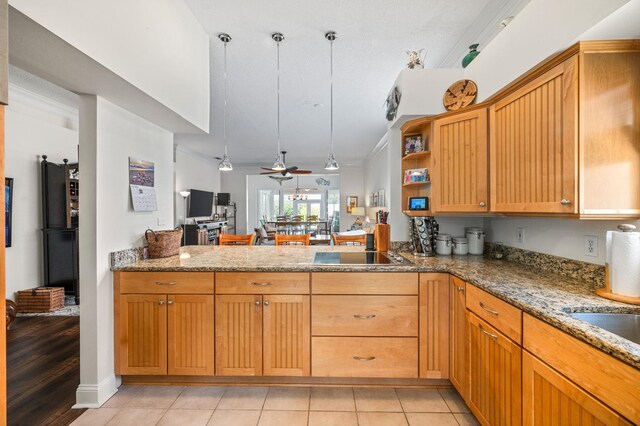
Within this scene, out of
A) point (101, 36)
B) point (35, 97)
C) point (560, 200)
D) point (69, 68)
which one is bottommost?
point (560, 200)

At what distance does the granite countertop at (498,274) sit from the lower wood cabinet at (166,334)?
24cm

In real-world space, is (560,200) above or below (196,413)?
above

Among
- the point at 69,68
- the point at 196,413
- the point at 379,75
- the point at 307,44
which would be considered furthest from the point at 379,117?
the point at 196,413

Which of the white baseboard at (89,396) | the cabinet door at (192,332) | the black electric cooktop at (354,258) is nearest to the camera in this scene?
the white baseboard at (89,396)

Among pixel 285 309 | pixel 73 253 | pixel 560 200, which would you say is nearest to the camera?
pixel 560 200

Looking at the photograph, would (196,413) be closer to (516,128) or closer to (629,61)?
(516,128)

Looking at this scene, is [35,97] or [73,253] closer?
[35,97]

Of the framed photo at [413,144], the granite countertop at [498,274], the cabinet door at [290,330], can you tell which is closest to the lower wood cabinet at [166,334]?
the granite countertop at [498,274]

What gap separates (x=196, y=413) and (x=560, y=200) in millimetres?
2387

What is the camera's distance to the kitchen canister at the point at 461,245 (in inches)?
100

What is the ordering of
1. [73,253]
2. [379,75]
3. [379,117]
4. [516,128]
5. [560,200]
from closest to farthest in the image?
[560,200] → [516,128] → [379,75] → [73,253] → [379,117]

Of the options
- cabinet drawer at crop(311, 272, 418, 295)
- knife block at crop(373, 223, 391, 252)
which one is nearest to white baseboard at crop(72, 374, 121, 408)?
cabinet drawer at crop(311, 272, 418, 295)

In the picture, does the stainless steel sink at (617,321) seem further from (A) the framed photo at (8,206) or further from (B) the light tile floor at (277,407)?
(A) the framed photo at (8,206)

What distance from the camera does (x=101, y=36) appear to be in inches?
60.9
